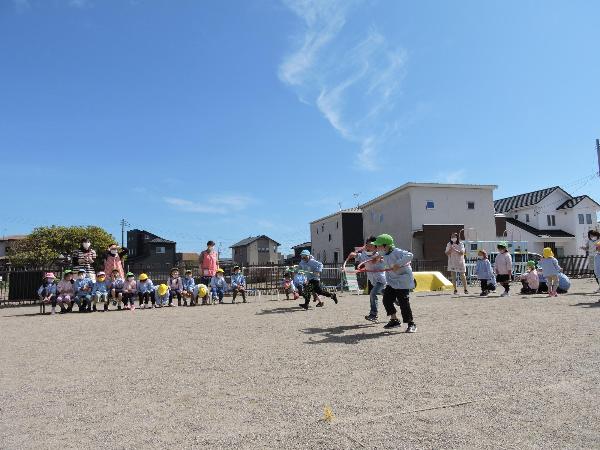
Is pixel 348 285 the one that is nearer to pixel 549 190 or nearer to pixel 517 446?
pixel 517 446

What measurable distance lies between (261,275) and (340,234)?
24073 millimetres

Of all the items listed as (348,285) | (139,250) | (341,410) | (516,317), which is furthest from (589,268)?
(139,250)

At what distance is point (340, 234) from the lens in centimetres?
4603

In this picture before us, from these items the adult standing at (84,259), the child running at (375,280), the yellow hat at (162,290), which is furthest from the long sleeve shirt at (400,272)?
the adult standing at (84,259)

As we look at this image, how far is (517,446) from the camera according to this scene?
2.96 m

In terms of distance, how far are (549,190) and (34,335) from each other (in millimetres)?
53324

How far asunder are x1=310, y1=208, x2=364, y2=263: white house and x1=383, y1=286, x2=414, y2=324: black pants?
36504 millimetres

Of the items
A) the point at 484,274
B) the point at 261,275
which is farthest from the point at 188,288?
the point at 484,274

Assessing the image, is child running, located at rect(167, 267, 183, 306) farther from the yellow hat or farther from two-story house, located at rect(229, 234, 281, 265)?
two-story house, located at rect(229, 234, 281, 265)

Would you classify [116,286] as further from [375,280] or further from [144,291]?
[375,280]

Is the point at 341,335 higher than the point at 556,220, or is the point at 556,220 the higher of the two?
the point at 556,220

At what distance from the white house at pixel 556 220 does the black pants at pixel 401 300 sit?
141 feet

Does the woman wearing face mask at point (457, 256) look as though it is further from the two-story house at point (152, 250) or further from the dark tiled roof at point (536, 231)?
the two-story house at point (152, 250)

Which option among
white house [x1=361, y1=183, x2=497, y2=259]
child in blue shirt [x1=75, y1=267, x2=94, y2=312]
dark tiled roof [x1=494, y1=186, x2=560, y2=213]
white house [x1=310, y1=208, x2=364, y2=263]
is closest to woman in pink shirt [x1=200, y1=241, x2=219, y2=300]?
child in blue shirt [x1=75, y1=267, x2=94, y2=312]
